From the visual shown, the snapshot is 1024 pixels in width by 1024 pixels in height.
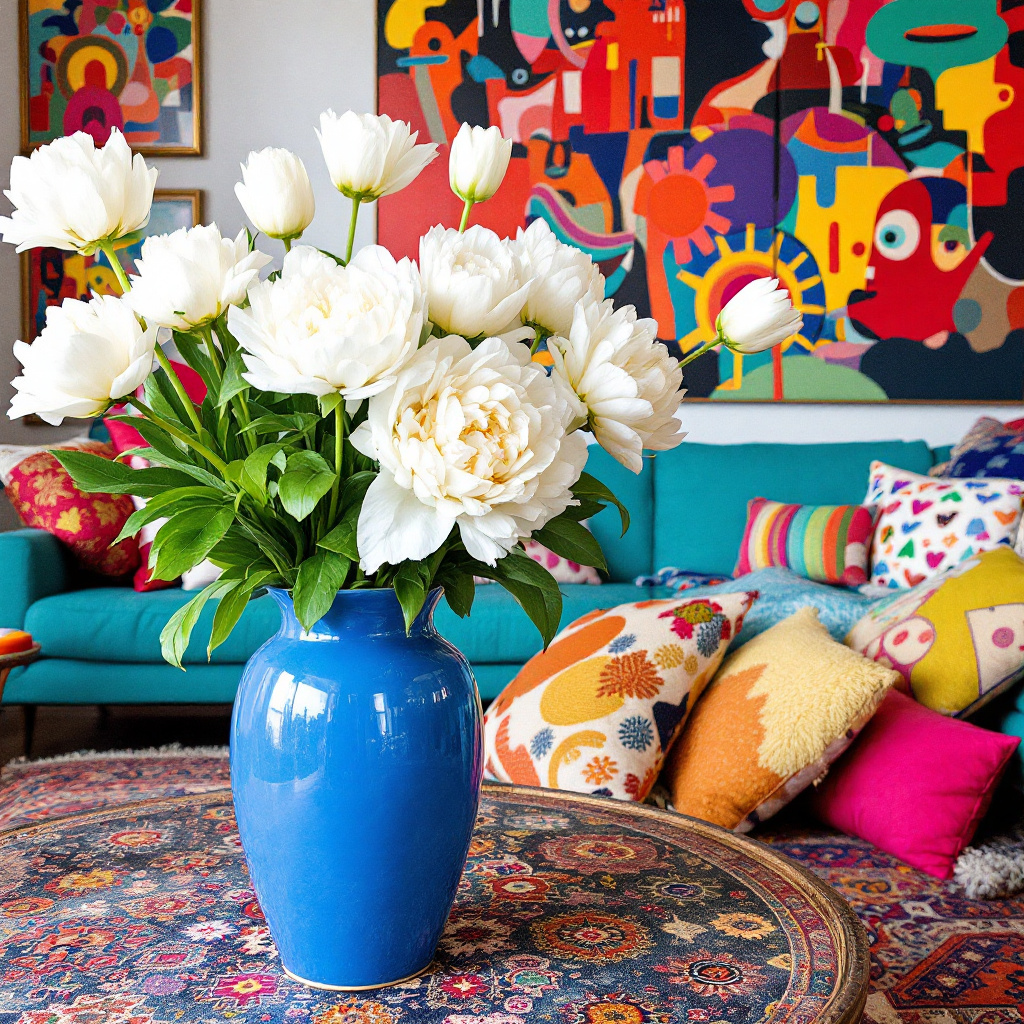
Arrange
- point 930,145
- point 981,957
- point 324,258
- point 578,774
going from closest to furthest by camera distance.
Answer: point 324,258
point 981,957
point 578,774
point 930,145

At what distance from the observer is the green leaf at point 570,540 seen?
2.59 ft

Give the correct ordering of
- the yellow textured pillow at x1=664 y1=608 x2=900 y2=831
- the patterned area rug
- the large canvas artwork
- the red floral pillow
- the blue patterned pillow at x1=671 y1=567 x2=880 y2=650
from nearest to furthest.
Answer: the patterned area rug, the yellow textured pillow at x1=664 y1=608 x2=900 y2=831, the blue patterned pillow at x1=671 y1=567 x2=880 y2=650, the red floral pillow, the large canvas artwork

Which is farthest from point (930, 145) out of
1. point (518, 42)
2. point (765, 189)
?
point (518, 42)

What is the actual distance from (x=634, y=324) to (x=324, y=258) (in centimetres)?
21

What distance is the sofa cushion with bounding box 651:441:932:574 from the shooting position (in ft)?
10.9

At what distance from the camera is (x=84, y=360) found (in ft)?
2.13

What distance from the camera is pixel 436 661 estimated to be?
77 centimetres

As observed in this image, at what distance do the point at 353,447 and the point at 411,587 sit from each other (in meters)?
0.11

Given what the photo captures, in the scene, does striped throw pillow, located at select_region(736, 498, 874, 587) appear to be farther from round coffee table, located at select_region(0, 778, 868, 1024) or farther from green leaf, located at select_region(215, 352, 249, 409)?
green leaf, located at select_region(215, 352, 249, 409)

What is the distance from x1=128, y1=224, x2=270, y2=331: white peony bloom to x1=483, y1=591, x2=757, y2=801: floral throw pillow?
121 centimetres

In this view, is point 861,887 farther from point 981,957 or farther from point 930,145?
point 930,145

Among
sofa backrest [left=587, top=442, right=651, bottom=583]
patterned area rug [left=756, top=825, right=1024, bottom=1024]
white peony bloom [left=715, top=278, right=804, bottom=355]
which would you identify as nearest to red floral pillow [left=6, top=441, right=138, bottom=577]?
sofa backrest [left=587, top=442, right=651, bottom=583]

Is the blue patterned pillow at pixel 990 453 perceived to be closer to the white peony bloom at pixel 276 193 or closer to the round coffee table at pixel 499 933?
the round coffee table at pixel 499 933

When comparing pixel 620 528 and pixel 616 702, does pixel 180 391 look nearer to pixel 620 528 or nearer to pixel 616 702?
pixel 616 702
